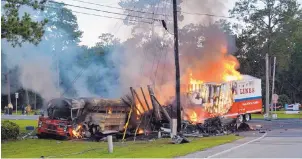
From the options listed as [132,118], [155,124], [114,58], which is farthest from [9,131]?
[114,58]

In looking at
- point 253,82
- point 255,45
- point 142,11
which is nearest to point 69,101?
point 142,11

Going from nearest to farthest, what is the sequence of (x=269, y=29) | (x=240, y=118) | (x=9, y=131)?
(x=9, y=131) < (x=240, y=118) < (x=269, y=29)

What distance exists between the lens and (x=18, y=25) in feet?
54.2

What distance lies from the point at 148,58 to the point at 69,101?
23.7 feet

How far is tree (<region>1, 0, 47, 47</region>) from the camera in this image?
643 inches

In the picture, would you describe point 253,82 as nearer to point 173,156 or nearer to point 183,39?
point 183,39

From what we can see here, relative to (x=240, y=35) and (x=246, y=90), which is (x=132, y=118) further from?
(x=240, y=35)

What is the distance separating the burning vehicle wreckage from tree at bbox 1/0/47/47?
6.92 metres

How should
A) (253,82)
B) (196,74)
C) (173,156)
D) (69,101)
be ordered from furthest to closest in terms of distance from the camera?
(253,82)
(196,74)
(69,101)
(173,156)

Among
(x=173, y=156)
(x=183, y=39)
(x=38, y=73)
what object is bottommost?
(x=173, y=156)

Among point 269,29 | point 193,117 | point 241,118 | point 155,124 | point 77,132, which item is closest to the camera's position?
point 77,132

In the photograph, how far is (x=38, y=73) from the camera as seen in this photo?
25.6 m

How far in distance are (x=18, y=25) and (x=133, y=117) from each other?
10.9 meters

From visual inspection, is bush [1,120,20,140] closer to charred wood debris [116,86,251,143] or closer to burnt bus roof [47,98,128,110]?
burnt bus roof [47,98,128,110]
